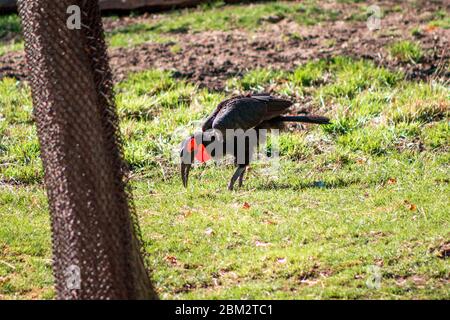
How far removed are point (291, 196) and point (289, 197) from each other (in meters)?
0.04

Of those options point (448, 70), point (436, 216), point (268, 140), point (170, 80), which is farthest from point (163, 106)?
point (436, 216)

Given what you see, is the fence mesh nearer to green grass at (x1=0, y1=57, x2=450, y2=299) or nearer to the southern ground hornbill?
green grass at (x1=0, y1=57, x2=450, y2=299)

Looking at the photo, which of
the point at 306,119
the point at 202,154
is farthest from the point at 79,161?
the point at 306,119

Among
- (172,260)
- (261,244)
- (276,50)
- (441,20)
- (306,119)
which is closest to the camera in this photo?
(172,260)

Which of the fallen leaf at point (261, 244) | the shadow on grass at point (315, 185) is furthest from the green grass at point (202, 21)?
the fallen leaf at point (261, 244)

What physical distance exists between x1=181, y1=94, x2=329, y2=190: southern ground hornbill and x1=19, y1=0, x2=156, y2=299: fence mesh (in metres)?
3.13

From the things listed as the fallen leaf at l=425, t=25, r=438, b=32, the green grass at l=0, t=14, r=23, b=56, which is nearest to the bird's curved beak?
the green grass at l=0, t=14, r=23, b=56

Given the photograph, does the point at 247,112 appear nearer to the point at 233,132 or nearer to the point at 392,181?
the point at 233,132

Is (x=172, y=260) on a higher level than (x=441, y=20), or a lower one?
lower

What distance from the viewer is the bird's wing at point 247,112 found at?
8.45 metres

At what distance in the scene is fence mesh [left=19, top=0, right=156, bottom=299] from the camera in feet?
16.7

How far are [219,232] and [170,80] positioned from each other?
12.7ft

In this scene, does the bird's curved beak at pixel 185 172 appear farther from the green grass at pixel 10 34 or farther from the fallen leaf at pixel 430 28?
the fallen leaf at pixel 430 28

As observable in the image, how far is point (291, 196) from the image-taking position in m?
8.05
